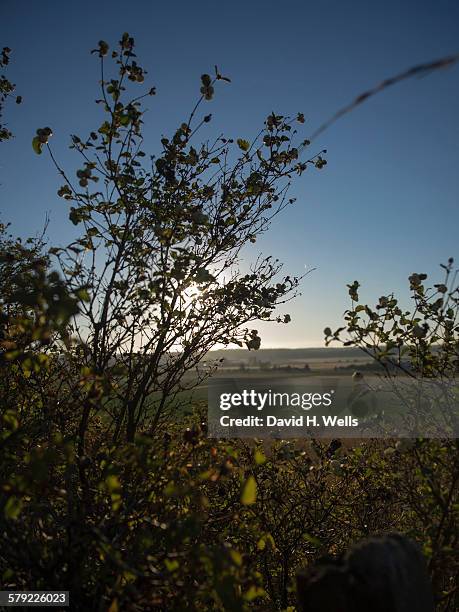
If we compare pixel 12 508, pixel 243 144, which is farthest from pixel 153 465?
pixel 243 144

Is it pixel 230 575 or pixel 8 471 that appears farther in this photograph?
pixel 8 471

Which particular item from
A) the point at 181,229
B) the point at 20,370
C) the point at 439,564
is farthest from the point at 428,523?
the point at 20,370

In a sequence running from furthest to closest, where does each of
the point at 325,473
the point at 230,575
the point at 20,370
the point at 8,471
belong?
the point at 325,473 < the point at 20,370 < the point at 8,471 < the point at 230,575

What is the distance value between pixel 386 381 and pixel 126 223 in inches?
101

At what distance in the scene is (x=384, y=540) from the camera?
218 centimetres

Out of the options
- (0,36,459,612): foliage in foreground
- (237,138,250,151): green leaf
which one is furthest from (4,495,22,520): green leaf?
(237,138,250,151): green leaf

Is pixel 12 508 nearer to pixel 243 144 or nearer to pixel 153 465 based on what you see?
pixel 153 465

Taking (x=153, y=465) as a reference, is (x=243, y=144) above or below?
above

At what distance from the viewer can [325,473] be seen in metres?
4.66

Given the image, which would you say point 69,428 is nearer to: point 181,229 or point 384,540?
Answer: point 181,229

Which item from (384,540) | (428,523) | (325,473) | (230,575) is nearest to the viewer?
(230,575)

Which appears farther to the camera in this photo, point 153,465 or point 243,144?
point 243,144

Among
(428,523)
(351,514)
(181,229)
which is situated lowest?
(351,514)

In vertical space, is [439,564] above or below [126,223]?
below
